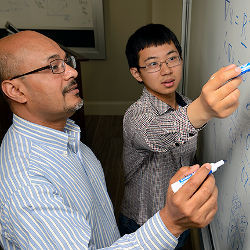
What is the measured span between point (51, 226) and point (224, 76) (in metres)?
0.51

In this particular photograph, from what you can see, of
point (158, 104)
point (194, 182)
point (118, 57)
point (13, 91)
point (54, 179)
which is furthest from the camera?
point (118, 57)

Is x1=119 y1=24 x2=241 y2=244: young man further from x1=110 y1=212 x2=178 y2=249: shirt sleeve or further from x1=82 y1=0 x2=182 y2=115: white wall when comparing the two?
x1=82 y1=0 x2=182 y2=115: white wall

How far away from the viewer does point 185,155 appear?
1155 mm

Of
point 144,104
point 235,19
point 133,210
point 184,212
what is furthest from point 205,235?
point 235,19

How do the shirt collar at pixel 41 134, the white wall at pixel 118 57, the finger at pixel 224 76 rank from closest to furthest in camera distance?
the finger at pixel 224 76 < the shirt collar at pixel 41 134 < the white wall at pixel 118 57

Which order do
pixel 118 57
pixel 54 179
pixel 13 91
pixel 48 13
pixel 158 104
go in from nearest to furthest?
pixel 54 179 → pixel 13 91 → pixel 158 104 → pixel 48 13 → pixel 118 57

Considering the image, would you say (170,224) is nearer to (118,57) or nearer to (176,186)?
(176,186)

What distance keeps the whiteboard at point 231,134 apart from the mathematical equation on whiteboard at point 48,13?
1.92m

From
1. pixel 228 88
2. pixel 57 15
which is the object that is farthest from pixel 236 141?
pixel 57 15

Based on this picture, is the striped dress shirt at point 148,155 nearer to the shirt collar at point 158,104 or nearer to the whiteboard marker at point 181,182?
the shirt collar at point 158,104

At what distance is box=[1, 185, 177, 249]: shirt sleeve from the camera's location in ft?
2.15

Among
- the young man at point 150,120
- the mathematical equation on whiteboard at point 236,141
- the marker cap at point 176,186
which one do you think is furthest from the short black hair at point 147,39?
the marker cap at point 176,186

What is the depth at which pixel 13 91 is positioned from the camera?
896 mm

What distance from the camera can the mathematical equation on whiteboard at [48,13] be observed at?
287 centimetres
